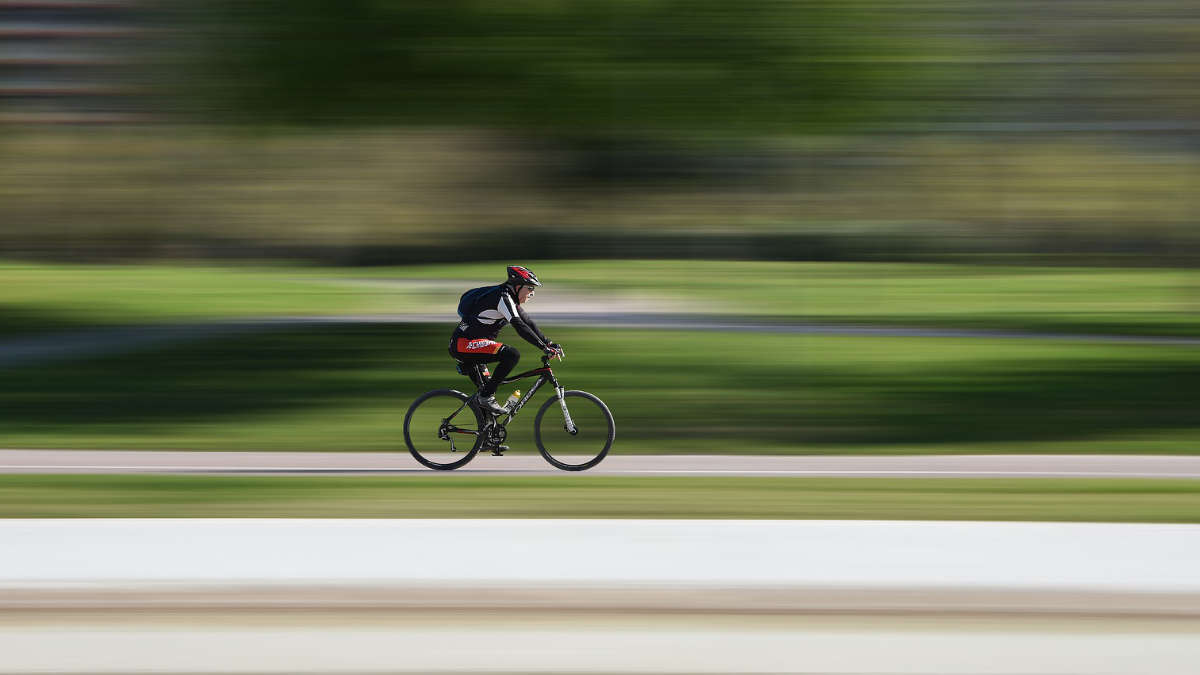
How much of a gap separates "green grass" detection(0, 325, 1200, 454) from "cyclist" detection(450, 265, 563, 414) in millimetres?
2783

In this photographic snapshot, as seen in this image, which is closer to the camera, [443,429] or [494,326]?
[494,326]

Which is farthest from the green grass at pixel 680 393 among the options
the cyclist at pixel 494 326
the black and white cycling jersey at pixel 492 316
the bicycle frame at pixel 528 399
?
the black and white cycling jersey at pixel 492 316

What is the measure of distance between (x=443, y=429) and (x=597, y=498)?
3.99ft

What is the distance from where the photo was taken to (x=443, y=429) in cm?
968

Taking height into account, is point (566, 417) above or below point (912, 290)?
below

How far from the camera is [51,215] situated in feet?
163

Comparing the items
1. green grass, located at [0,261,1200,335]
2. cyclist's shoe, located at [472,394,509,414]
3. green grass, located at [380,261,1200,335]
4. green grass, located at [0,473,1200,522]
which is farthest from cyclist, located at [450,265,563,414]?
green grass, located at [380,261,1200,335]

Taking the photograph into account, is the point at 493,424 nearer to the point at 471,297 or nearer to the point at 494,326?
the point at 494,326

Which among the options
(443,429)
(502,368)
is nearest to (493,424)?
(443,429)

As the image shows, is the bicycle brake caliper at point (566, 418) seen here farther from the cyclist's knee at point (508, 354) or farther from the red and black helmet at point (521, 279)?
the red and black helmet at point (521, 279)

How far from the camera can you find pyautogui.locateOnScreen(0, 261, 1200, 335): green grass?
2344 cm

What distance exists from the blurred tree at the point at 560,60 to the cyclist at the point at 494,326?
633cm

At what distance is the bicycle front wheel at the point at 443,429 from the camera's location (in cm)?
966

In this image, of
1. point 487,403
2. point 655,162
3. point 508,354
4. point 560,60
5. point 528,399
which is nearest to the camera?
point 508,354
